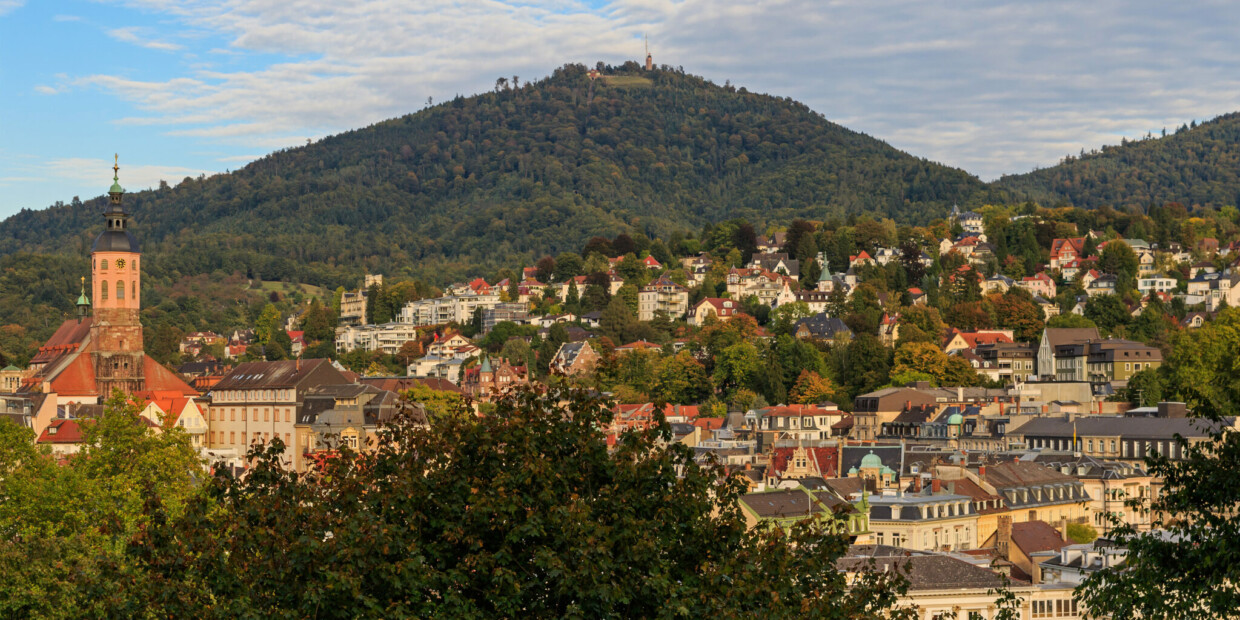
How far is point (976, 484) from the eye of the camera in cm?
6744

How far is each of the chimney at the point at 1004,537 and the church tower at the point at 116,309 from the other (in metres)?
60.9

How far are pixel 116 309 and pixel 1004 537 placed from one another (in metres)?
64.5

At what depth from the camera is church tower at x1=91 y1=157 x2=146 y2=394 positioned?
10100 cm

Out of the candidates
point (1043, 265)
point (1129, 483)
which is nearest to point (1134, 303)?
point (1043, 265)

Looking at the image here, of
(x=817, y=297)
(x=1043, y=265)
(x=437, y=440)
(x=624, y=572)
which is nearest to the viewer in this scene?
(x=624, y=572)

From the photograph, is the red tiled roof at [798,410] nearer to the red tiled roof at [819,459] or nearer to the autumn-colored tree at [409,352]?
the red tiled roof at [819,459]

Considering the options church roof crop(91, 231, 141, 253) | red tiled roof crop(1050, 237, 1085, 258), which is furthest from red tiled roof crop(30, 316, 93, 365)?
red tiled roof crop(1050, 237, 1085, 258)

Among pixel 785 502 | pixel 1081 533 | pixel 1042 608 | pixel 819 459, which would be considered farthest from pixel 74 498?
pixel 819 459

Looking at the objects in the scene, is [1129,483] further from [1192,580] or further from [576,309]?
[576,309]

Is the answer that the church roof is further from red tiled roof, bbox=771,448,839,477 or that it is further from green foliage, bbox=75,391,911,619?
green foliage, bbox=75,391,911,619

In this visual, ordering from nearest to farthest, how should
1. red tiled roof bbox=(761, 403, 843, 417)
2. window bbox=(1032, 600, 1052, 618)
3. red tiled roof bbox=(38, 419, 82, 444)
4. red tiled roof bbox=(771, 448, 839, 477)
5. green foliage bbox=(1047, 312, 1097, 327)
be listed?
window bbox=(1032, 600, 1052, 618) → red tiled roof bbox=(771, 448, 839, 477) → red tiled roof bbox=(38, 419, 82, 444) → red tiled roof bbox=(761, 403, 843, 417) → green foliage bbox=(1047, 312, 1097, 327)

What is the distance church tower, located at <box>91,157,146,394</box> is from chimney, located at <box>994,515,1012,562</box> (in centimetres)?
6090

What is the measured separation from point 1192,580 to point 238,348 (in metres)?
157

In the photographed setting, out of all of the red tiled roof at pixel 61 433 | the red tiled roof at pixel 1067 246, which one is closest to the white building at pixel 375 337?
the red tiled roof at pixel 1067 246
